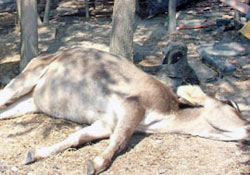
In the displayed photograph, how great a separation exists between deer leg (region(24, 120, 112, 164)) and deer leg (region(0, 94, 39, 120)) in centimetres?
116

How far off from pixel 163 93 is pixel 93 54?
1.17 metres

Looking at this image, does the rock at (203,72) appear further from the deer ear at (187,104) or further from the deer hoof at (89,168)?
the deer hoof at (89,168)

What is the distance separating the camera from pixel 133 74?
5664 millimetres

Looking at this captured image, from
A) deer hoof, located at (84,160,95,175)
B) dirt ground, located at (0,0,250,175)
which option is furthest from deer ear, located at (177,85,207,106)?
deer hoof, located at (84,160,95,175)

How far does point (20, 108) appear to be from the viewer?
6.03 meters

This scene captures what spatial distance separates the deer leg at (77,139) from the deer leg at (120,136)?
0.29 m

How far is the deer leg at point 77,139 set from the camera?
475cm

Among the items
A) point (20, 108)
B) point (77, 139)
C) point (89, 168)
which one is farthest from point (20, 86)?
point (89, 168)

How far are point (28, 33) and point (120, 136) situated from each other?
396 cm

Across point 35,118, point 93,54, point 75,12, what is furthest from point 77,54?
point 75,12

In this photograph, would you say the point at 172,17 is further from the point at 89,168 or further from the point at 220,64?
the point at 89,168

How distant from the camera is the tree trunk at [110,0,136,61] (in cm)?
784

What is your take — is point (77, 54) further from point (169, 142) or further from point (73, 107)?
point (169, 142)

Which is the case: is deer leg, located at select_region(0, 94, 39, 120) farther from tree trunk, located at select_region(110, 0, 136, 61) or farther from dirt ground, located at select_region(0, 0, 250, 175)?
tree trunk, located at select_region(110, 0, 136, 61)
